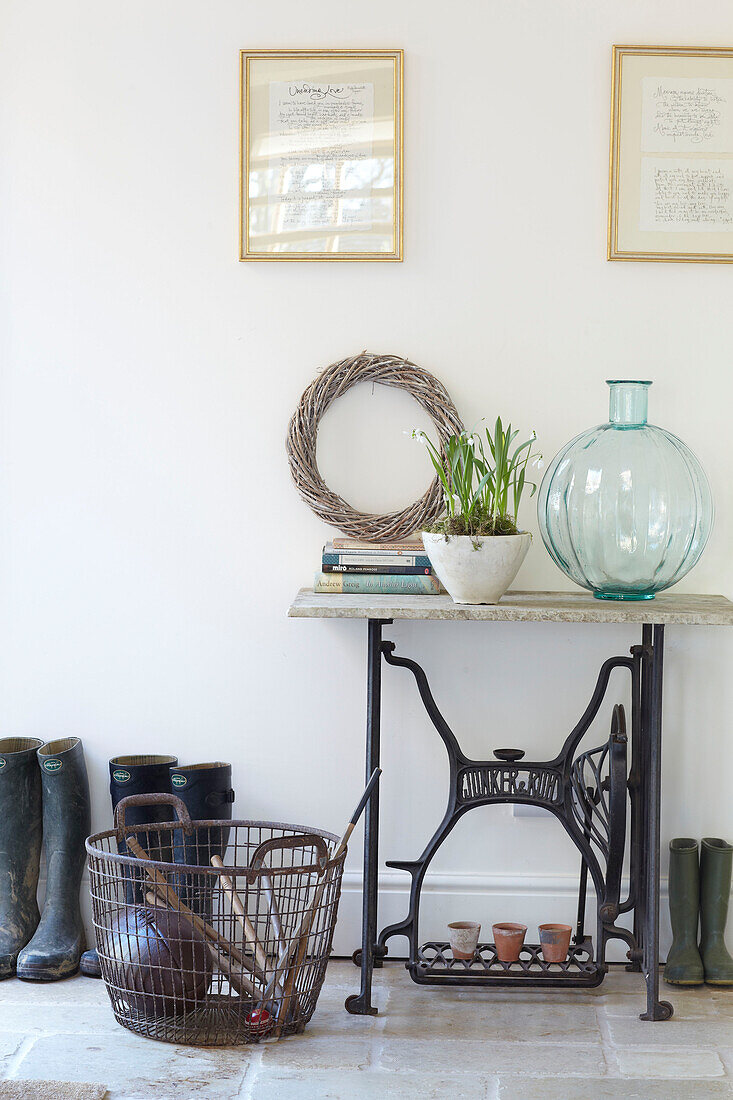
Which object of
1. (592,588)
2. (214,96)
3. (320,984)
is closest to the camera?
(320,984)

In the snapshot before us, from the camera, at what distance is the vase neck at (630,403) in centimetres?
207

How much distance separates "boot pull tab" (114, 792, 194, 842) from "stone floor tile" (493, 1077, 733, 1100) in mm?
754

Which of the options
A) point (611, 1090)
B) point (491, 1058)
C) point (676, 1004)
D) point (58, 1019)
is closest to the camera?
point (611, 1090)

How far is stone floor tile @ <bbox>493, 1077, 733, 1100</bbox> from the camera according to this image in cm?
172

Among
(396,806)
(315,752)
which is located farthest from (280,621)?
(396,806)

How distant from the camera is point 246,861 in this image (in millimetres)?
2271

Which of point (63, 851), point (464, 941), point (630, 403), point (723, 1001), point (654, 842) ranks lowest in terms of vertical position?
point (723, 1001)

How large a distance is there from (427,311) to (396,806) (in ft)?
3.43

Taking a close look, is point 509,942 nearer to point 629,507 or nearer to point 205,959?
point 205,959

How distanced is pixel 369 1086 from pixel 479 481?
1.08 m

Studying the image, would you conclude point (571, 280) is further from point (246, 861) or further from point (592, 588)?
point (246, 861)

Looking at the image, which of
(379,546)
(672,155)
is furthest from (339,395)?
(672,155)

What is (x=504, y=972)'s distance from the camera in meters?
2.05

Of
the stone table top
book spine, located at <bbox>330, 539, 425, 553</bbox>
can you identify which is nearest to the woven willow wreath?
book spine, located at <bbox>330, 539, 425, 553</bbox>
